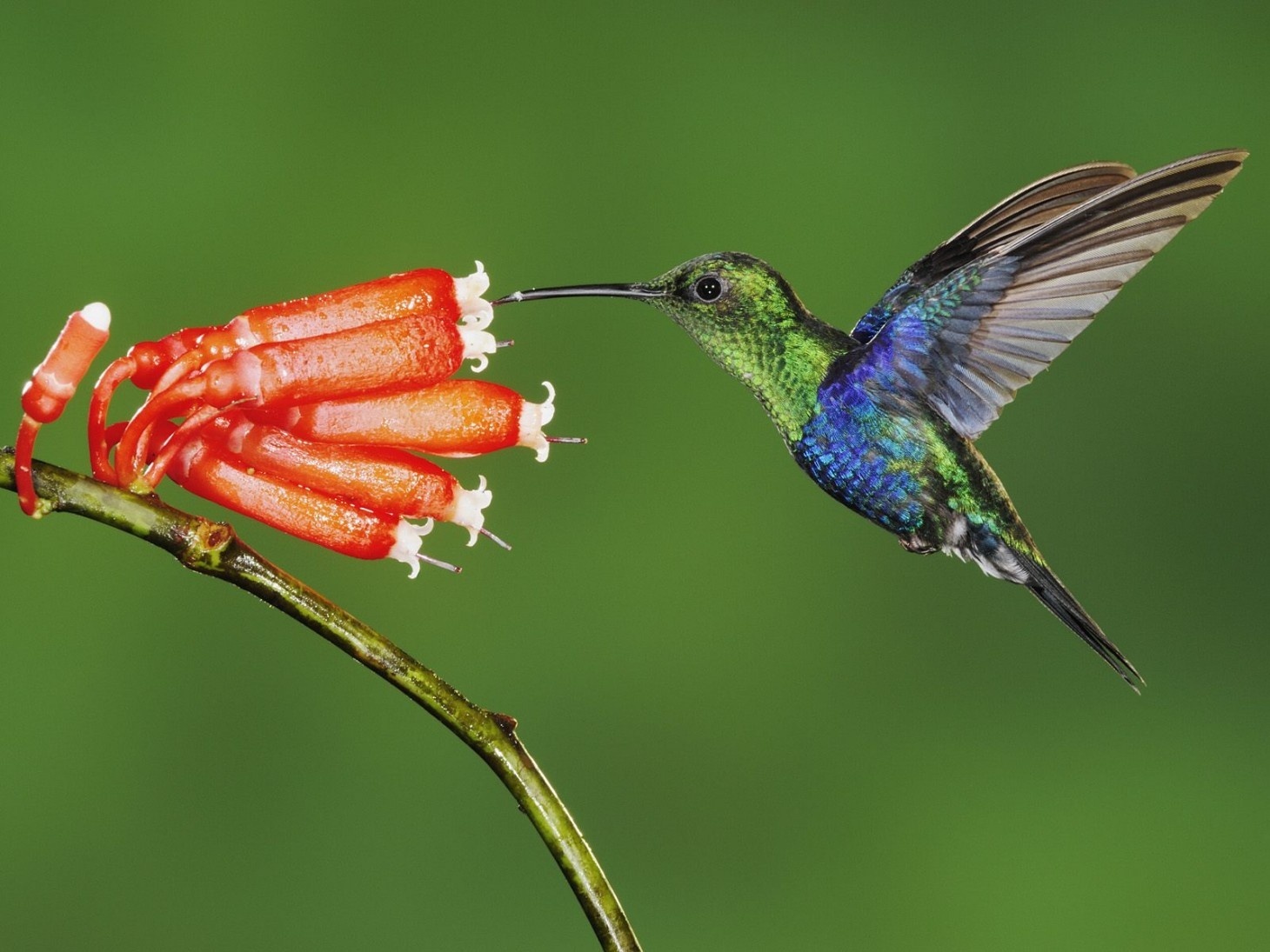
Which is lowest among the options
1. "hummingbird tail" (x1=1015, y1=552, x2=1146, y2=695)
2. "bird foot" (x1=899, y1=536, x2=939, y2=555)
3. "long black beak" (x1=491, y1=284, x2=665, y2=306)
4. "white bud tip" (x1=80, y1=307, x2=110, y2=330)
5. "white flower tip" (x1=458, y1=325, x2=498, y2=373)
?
"hummingbird tail" (x1=1015, y1=552, x2=1146, y2=695)

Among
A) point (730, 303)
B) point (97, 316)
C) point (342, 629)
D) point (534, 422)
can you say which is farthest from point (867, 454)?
point (97, 316)

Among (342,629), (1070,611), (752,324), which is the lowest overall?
(1070,611)

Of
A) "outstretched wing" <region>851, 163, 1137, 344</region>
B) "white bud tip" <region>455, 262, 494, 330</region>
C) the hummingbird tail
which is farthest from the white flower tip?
the hummingbird tail

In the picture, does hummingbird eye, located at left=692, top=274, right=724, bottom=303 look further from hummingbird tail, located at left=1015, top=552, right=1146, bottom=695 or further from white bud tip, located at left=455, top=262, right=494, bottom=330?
hummingbird tail, located at left=1015, top=552, right=1146, bottom=695

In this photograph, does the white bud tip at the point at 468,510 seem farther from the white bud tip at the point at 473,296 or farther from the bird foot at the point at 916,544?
the bird foot at the point at 916,544

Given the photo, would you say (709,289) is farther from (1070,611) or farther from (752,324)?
(1070,611)

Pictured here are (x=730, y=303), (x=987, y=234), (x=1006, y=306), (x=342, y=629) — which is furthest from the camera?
(x=987, y=234)

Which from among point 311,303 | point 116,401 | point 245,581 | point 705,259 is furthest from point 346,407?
point 116,401
